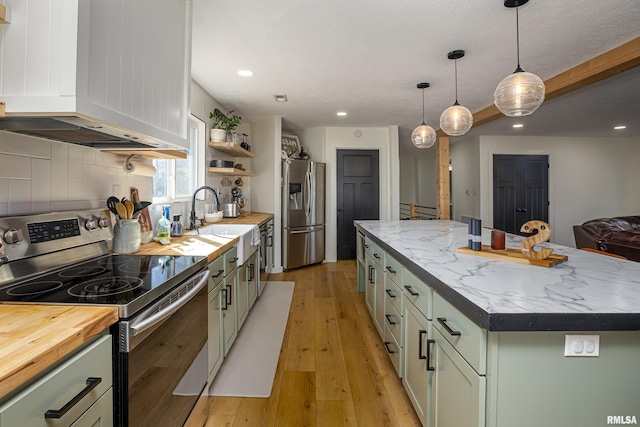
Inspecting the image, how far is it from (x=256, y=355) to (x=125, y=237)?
4.07 feet

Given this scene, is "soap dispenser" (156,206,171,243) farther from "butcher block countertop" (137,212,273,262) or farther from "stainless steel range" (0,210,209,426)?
"stainless steel range" (0,210,209,426)

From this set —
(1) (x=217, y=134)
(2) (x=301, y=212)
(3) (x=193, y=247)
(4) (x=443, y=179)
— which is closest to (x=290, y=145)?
(2) (x=301, y=212)

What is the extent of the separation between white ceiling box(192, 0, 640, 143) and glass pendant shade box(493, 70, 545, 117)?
1.57 ft

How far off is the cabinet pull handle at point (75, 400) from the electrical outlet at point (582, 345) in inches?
51.3

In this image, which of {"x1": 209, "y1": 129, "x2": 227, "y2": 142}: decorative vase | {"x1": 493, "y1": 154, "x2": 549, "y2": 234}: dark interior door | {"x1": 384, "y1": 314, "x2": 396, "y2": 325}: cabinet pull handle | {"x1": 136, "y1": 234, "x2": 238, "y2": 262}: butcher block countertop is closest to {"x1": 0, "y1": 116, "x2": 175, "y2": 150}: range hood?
{"x1": 136, "y1": 234, "x2": 238, "y2": 262}: butcher block countertop

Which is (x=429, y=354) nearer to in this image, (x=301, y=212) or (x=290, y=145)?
(x=301, y=212)

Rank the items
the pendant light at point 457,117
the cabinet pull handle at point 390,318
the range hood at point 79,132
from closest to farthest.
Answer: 1. the range hood at point 79,132
2. the cabinet pull handle at point 390,318
3. the pendant light at point 457,117

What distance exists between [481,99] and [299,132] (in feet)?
9.88

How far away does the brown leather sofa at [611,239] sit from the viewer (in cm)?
352

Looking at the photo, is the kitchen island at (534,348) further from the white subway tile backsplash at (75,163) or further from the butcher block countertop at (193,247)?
the white subway tile backsplash at (75,163)

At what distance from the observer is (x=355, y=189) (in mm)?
5738

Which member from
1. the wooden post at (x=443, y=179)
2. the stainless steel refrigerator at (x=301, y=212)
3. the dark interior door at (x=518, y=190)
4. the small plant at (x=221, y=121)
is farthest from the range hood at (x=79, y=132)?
the dark interior door at (x=518, y=190)

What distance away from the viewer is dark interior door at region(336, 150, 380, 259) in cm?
570

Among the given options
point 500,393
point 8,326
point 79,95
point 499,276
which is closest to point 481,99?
point 499,276
